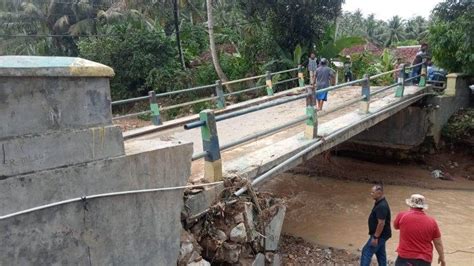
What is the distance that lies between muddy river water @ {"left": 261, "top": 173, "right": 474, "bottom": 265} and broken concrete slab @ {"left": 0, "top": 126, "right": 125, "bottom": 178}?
6136 mm

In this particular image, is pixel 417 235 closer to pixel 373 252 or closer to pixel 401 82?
pixel 373 252

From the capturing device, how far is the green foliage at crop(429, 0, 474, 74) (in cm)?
1231

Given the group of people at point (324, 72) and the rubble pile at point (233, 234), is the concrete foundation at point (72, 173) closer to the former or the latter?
the rubble pile at point (233, 234)

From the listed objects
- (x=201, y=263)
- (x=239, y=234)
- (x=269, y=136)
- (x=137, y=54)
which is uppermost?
(x=137, y=54)

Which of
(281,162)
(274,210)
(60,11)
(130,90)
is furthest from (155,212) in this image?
(60,11)

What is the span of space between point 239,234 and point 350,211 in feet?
22.1

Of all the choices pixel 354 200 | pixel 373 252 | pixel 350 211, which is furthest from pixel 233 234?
pixel 354 200

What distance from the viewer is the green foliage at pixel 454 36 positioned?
12.3 metres

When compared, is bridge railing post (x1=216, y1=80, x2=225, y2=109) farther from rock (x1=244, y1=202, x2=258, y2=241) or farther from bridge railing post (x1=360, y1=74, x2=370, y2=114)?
rock (x1=244, y1=202, x2=258, y2=241)

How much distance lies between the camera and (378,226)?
558cm

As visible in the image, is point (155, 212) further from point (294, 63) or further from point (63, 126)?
point (294, 63)

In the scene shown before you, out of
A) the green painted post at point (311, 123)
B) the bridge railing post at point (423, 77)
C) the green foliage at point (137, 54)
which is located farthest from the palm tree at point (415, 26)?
the green painted post at point (311, 123)

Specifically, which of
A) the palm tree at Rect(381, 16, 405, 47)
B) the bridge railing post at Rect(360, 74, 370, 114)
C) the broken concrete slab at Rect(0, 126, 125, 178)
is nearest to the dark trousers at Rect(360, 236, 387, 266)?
the broken concrete slab at Rect(0, 126, 125, 178)

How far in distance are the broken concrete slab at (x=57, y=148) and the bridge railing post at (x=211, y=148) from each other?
115 centimetres
